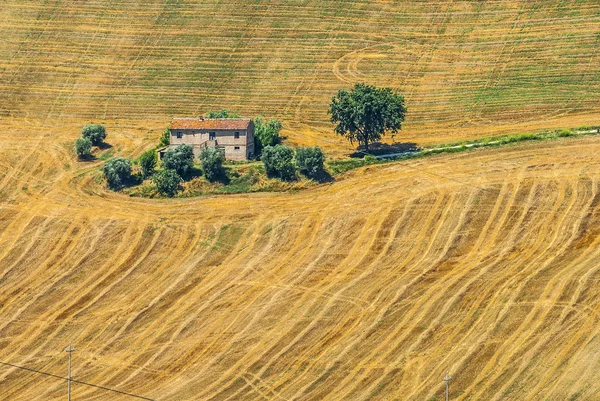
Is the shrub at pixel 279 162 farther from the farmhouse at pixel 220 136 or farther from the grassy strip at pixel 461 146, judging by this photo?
the farmhouse at pixel 220 136

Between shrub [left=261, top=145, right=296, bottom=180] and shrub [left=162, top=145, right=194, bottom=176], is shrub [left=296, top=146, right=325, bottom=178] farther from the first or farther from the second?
shrub [left=162, top=145, right=194, bottom=176]

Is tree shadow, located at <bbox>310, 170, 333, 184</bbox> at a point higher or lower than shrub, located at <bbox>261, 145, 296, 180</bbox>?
lower

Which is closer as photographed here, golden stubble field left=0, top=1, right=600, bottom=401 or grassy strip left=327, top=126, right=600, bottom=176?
golden stubble field left=0, top=1, right=600, bottom=401

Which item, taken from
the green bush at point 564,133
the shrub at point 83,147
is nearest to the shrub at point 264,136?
the shrub at point 83,147

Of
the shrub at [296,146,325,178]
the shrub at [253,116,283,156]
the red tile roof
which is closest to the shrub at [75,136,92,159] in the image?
the red tile roof

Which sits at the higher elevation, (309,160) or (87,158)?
(309,160)

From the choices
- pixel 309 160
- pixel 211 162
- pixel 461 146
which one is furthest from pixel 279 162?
pixel 461 146

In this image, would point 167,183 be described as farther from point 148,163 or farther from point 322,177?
point 322,177

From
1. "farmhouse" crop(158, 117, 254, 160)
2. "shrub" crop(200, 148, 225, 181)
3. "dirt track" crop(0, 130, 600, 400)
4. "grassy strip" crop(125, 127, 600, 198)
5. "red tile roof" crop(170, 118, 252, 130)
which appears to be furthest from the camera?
"red tile roof" crop(170, 118, 252, 130)
